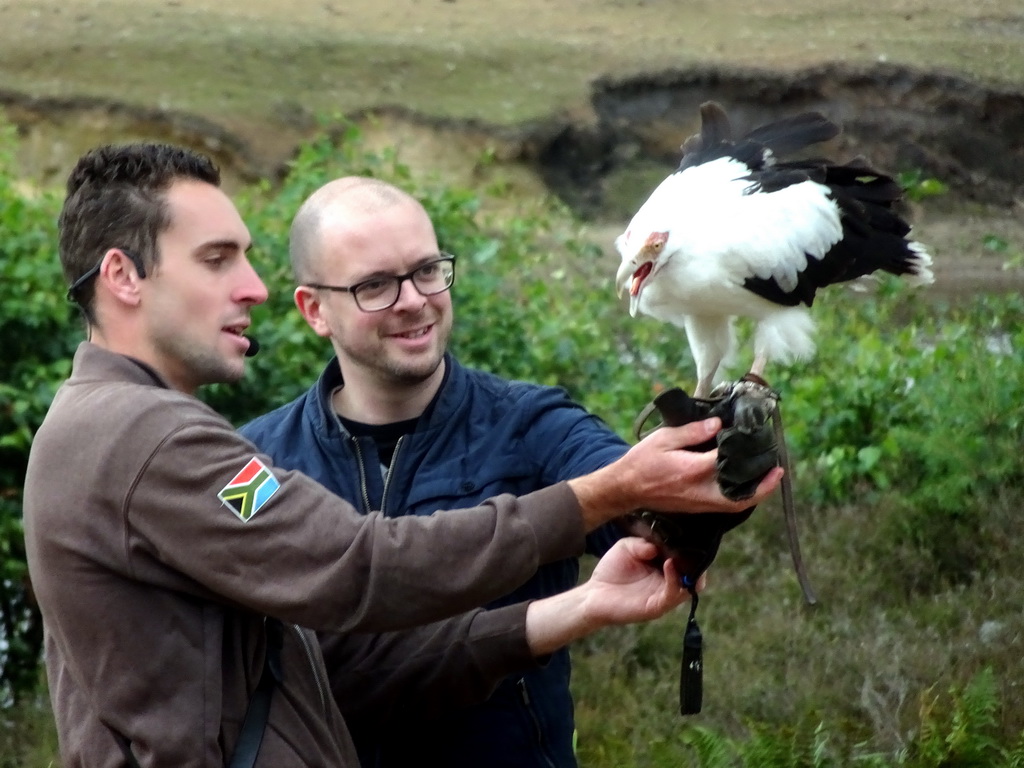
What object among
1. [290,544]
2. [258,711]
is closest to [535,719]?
[258,711]

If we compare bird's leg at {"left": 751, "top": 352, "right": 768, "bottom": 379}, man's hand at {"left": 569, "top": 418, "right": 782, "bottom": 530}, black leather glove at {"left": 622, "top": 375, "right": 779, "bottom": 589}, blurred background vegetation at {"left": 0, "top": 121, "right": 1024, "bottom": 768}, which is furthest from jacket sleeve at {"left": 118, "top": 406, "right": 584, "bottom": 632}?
blurred background vegetation at {"left": 0, "top": 121, "right": 1024, "bottom": 768}

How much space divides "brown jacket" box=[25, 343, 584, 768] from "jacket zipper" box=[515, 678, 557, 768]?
693 millimetres

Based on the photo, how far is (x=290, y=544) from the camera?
1.98 meters

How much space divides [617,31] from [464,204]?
224 inches

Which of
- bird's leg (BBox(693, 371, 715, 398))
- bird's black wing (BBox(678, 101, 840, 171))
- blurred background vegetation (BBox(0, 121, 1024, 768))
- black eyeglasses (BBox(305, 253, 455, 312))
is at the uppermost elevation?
bird's black wing (BBox(678, 101, 840, 171))

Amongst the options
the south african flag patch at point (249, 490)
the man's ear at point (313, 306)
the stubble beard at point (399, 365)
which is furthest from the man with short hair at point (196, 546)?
the man's ear at point (313, 306)

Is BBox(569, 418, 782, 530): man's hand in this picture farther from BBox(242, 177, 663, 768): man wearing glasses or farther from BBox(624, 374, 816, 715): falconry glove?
BBox(242, 177, 663, 768): man wearing glasses

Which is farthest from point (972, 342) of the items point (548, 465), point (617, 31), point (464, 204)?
point (617, 31)

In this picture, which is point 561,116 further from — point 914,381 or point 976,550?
point 976,550

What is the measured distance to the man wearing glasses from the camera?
266 cm

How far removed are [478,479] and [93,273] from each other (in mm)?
895

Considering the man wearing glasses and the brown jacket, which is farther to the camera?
the man wearing glasses

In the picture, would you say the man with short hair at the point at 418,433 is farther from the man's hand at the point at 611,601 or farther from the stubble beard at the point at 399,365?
the man's hand at the point at 611,601

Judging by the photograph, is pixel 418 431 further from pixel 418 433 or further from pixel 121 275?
pixel 121 275
